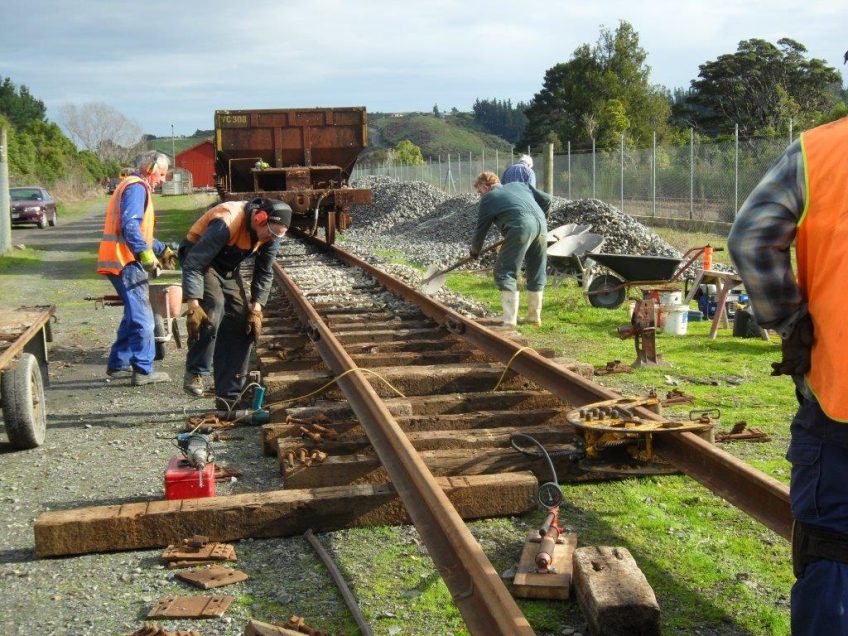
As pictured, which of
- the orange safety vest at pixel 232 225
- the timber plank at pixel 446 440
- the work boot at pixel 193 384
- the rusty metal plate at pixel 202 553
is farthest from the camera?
the work boot at pixel 193 384

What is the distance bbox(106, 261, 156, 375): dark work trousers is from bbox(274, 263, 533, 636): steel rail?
2.60 m

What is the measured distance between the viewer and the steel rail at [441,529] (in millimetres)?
2914

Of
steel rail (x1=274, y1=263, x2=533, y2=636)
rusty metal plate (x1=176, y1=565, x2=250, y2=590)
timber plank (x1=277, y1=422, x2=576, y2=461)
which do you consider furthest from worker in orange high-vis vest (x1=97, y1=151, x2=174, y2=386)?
rusty metal plate (x1=176, y1=565, x2=250, y2=590)

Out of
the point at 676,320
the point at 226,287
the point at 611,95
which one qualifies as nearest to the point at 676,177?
the point at 676,320

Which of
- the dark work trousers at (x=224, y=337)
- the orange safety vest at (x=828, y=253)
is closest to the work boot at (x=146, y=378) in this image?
the dark work trousers at (x=224, y=337)

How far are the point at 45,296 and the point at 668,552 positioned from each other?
1311cm

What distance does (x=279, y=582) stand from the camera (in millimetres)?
3877

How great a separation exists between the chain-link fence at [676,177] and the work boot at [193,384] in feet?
49.7

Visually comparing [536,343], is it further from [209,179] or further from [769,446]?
[209,179]

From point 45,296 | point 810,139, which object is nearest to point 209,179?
point 45,296

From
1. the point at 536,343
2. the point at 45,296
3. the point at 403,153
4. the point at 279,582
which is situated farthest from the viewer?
the point at 403,153

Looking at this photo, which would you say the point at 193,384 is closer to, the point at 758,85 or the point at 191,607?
the point at 191,607

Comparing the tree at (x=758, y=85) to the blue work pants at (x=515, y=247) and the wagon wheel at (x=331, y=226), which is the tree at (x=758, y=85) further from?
the blue work pants at (x=515, y=247)

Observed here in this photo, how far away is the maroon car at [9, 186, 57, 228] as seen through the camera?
111 feet
